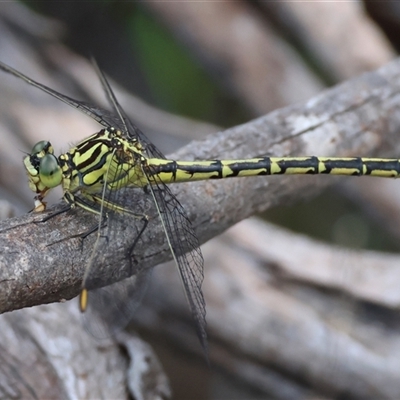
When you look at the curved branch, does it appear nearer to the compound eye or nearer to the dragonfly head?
the dragonfly head

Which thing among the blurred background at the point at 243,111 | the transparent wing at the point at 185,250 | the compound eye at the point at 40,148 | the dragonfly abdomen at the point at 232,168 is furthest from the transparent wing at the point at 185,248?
the blurred background at the point at 243,111

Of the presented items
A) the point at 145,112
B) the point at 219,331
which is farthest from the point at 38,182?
the point at 145,112

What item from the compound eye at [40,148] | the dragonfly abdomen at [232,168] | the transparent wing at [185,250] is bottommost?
the transparent wing at [185,250]

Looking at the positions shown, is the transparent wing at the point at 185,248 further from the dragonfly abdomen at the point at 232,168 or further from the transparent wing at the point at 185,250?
the dragonfly abdomen at the point at 232,168

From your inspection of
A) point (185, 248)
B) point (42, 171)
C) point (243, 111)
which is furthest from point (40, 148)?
point (243, 111)

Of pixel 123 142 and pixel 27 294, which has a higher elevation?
pixel 123 142

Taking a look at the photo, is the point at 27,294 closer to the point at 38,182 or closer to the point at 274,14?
the point at 38,182

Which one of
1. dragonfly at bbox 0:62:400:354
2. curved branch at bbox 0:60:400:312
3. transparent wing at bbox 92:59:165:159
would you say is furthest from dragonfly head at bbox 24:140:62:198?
transparent wing at bbox 92:59:165:159

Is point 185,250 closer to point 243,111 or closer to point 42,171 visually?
point 42,171
